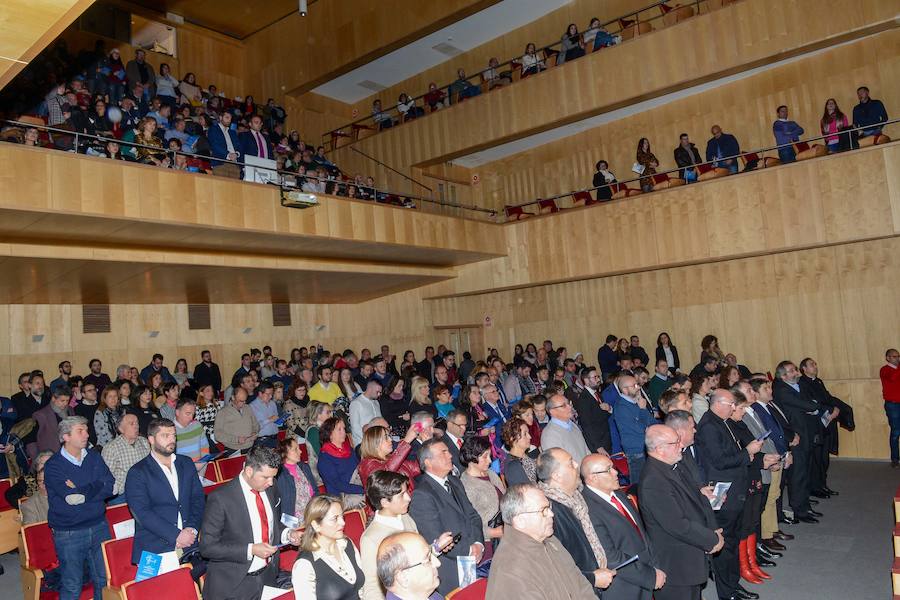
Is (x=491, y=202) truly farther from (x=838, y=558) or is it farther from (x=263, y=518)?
(x=263, y=518)

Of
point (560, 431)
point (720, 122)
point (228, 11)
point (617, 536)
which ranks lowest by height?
point (617, 536)

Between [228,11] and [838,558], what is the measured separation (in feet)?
55.6

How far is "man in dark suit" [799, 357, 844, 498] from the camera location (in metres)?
7.65

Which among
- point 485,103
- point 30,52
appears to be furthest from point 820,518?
point 485,103

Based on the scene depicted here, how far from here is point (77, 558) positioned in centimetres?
455

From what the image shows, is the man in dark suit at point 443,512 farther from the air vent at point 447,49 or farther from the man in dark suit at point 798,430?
the air vent at point 447,49

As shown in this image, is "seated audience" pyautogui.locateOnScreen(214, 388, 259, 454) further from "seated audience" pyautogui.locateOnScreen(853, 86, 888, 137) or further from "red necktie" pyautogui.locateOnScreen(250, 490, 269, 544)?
"seated audience" pyautogui.locateOnScreen(853, 86, 888, 137)

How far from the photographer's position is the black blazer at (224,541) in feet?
11.6

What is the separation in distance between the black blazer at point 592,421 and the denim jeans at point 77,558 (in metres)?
4.45

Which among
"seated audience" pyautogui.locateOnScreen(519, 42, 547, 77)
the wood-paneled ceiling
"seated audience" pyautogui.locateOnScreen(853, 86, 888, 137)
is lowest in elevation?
"seated audience" pyautogui.locateOnScreen(853, 86, 888, 137)

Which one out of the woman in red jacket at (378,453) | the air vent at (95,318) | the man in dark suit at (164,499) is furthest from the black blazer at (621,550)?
the air vent at (95,318)

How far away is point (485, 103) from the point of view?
13664 millimetres

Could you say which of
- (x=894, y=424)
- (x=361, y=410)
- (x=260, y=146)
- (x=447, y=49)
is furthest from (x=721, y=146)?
(x=361, y=410)

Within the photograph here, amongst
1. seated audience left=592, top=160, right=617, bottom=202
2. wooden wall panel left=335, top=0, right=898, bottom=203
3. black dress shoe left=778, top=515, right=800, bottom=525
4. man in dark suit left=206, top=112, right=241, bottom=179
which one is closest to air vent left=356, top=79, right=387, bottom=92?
wooden wall panel left=335, top=0, right=898, bottom=203
